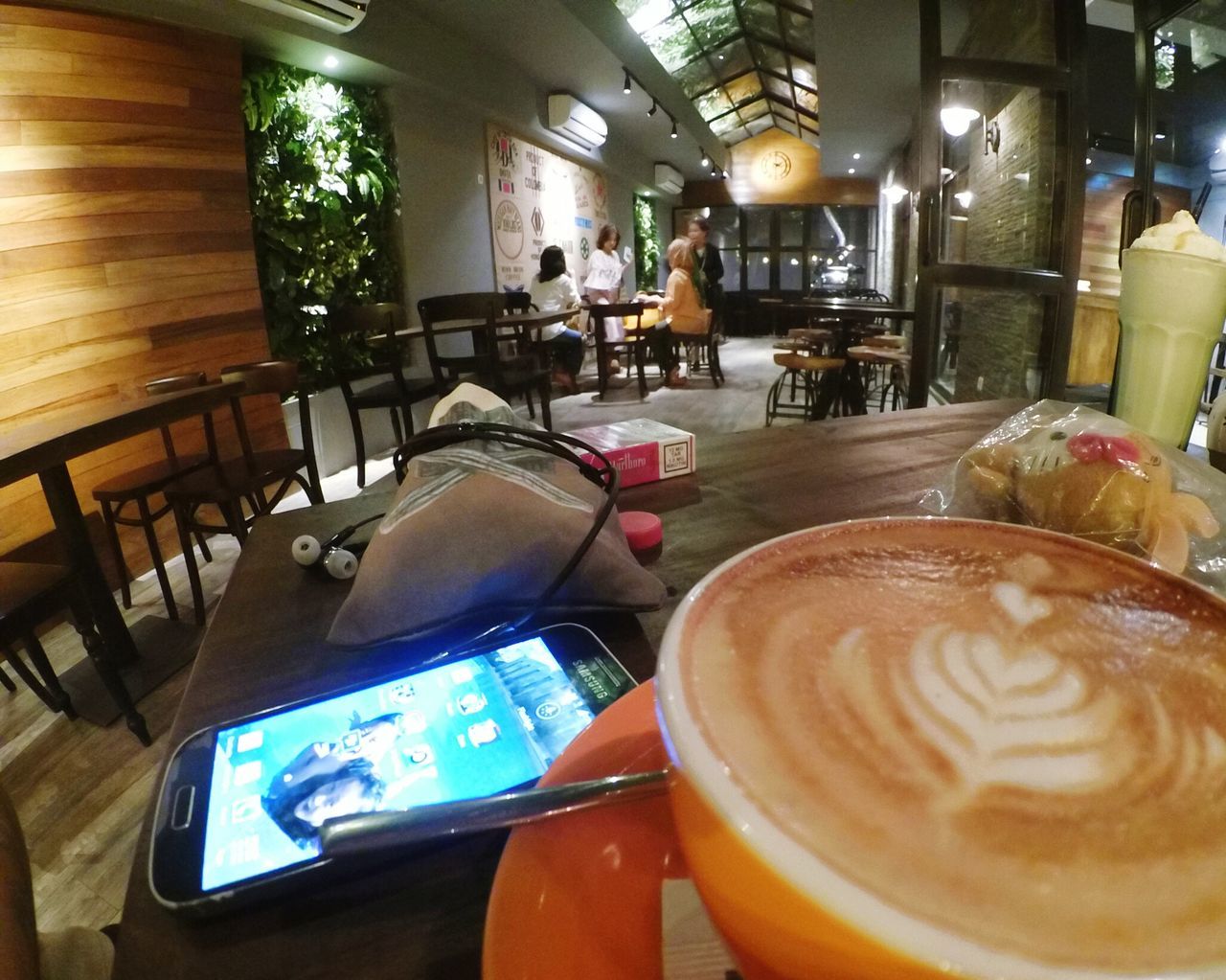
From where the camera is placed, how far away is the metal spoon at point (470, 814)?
26 centimetres

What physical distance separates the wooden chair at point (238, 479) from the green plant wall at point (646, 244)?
958cm

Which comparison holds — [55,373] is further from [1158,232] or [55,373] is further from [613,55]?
[613,55]

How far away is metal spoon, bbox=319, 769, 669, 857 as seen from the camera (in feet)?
0.87

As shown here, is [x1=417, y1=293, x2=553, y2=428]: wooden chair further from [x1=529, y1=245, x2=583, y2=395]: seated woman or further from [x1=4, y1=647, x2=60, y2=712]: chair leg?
[x1=4, y1=647, x2=60, y2=712]: chair leg

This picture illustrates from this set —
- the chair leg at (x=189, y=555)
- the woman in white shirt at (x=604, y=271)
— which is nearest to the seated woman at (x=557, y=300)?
the woman in white shirt at (x=604, y=271)

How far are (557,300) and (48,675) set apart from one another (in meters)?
5.33

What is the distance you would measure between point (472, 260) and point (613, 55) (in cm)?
239

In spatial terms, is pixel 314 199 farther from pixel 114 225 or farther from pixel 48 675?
pixel 48 675

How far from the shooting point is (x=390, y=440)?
489 cm

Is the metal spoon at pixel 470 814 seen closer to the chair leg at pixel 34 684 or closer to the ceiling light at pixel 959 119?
the chair leg at pixel 34 684

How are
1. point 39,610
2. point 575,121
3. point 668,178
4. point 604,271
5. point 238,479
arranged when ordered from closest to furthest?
point 39,610 < point 238,479 < point 575,121 < point 604,271 < point 668,178

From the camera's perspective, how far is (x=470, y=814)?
0.27 metres

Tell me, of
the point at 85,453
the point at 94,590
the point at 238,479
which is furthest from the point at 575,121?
the point at 94,590

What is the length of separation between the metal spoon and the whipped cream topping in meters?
0.87
